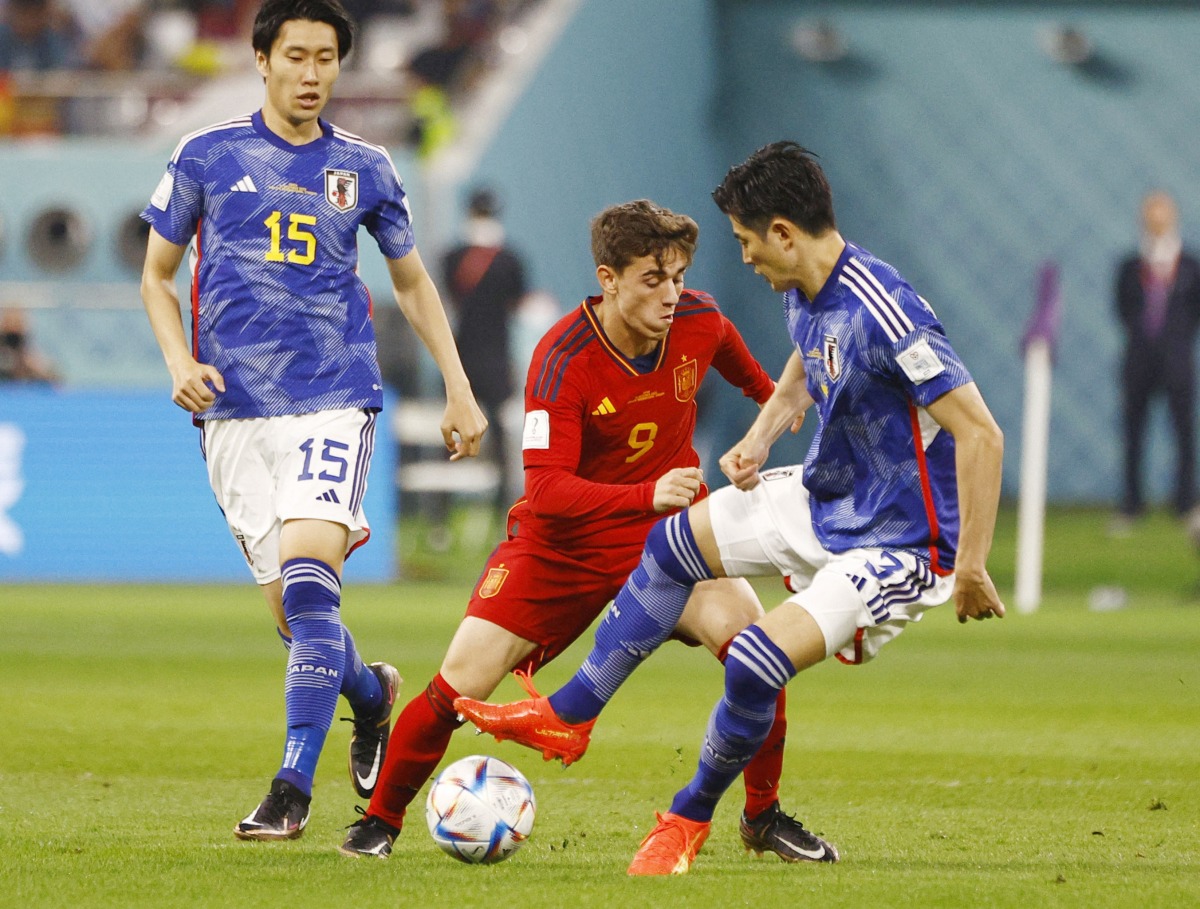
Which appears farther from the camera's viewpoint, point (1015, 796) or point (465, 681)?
point (1015, 796)

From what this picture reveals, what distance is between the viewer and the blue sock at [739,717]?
16.0 ft

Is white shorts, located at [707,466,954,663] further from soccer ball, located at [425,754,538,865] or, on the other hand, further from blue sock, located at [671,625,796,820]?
soccer ball, located at [425,754,538,865]

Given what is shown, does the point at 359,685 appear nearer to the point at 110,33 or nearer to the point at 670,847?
the point at 670,847

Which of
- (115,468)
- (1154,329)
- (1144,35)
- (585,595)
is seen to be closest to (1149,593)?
(1154,329)

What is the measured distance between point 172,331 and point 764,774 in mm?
2020

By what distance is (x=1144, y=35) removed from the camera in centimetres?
2216

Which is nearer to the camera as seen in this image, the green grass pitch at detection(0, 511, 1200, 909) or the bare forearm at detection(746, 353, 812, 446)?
the green grass pitch at detection(0, 511, 1200, 909)

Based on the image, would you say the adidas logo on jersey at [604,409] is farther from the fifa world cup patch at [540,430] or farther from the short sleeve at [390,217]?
the short sleeve at [390,217]

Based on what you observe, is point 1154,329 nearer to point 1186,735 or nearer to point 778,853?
point 1186,735

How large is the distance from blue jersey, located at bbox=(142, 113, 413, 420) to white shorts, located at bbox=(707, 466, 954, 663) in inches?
47.4

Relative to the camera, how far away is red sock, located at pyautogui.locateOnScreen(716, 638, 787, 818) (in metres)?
5.41

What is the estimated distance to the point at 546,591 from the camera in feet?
18.2

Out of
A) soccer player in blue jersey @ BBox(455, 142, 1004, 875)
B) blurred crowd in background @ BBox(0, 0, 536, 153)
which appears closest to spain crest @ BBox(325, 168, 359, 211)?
soccer player in blue jersey @ BBox(455, 142, 1004, 875)

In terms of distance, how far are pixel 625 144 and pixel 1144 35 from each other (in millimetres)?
5819
